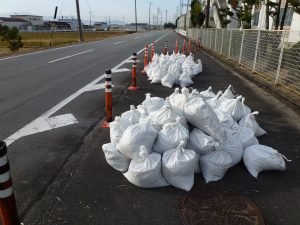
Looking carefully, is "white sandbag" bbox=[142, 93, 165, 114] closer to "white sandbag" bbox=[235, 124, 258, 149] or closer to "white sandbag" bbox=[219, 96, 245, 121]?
"white sandbag" bbox=[219, 96, 245, 121]

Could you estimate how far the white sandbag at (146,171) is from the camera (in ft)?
11.2

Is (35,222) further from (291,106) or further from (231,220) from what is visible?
(291,106)

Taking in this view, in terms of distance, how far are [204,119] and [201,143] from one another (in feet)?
1.11

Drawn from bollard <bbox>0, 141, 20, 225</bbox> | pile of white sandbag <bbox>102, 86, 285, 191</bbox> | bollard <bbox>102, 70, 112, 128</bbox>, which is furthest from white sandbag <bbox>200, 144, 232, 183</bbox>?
bollard <bbox>102, 70, 112, 128</bbox>

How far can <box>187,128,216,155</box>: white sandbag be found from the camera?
379 centimetres

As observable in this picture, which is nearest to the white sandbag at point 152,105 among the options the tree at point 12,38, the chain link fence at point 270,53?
the chain link fence at point 270,53

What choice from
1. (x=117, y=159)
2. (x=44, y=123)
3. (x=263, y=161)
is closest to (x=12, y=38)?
(x=44, y=123)

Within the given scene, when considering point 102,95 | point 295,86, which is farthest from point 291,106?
point 102,95

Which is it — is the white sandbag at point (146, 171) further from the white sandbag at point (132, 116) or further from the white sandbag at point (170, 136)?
the white sandbag at point (132, 116)

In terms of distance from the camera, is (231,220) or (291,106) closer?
(231,220)

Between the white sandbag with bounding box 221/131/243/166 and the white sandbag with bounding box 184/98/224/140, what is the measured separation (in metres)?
0.11

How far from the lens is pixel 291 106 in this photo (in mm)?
7137

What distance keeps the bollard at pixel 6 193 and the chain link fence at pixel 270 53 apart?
25.6 ft

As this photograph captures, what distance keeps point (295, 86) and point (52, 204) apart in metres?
7.38
